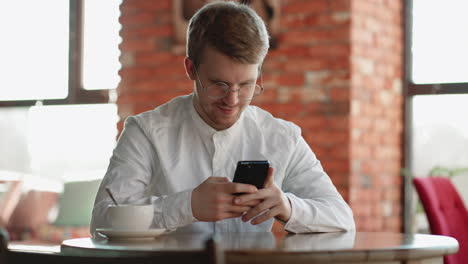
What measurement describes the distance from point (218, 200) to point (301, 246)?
0.94 feet

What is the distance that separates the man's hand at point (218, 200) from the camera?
1714 mm

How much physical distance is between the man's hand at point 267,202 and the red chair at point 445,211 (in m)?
1.13

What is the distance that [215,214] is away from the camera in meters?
1.73

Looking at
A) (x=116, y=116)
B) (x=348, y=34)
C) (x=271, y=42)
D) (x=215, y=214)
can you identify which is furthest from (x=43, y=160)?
(x=215, y=214)

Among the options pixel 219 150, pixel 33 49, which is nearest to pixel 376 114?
pixel 219 150

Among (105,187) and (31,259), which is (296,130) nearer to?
(105,187)

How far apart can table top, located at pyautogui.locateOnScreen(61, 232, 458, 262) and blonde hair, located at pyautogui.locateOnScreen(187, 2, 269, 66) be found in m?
0.52

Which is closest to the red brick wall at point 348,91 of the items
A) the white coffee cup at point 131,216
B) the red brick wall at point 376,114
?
the red brick wall at point 376,114

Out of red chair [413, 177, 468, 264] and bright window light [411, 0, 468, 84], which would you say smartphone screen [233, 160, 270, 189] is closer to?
red chair [413, 177, 468, 264]

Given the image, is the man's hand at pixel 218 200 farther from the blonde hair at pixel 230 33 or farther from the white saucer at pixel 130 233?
the blonde hair at pixel 230 33

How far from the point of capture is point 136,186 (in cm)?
199

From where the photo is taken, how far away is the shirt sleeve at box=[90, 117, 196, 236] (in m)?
1.80

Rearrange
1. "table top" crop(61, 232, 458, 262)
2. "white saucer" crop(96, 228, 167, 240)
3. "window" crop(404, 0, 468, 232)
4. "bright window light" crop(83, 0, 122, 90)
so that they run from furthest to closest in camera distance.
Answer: "bright window light" crop(83, 0, 122, 90), "window" crop(404, 0, 468, 232), "white saucer" crop(96, 228, 167, 240), "table top" crop(61, 232, 458, 262)

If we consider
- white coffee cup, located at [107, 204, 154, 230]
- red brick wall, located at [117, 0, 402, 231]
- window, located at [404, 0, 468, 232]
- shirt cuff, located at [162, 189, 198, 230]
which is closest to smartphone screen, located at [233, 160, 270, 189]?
shirt cuff, located at [162, 189, 198, 230]
